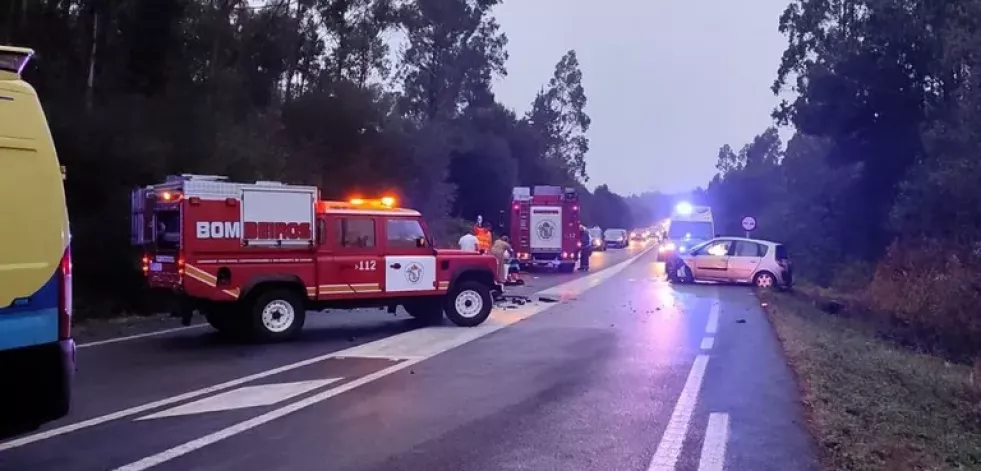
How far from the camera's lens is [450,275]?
16719 mm

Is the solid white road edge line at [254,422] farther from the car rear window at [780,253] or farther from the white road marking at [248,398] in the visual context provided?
the car rear window at [780,253]

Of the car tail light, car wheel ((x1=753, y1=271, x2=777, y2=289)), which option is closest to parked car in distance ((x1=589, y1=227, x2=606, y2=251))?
car wheel ((x1=753, y1=271, x2=777, y2=289))

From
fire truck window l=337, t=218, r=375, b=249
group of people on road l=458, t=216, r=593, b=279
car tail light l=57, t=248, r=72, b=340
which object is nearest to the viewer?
car tail light l=57, t=248, r=72, b=340

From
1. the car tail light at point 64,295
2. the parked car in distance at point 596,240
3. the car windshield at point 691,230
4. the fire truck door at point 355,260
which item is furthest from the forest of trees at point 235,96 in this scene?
the parked car in distance at point 596,240

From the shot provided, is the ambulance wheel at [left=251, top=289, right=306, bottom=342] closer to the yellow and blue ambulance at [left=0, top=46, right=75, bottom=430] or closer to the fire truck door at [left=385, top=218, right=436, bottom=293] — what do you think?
the fire truck door at [left=385, top=218, right=436, bottom=293]

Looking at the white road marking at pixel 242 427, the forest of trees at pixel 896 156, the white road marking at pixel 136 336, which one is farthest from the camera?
the forest of trees at pixel 896 156

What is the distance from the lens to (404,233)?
16.1 metres

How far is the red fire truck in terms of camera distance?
37.5m

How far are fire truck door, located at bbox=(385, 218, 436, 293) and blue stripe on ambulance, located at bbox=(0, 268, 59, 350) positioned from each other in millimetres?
10129

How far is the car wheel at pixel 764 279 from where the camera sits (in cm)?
2872

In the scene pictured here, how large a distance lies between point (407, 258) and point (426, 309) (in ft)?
5.09

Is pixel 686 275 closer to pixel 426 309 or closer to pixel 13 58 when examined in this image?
pixel 426 309

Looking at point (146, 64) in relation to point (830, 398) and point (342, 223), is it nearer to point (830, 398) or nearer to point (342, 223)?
point (342, 223)

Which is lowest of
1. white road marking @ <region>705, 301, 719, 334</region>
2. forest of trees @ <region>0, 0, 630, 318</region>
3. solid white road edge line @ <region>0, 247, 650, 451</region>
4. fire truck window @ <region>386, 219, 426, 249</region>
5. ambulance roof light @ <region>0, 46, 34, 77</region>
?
white road marking @ <region>705, 301, 719, 334</region>
